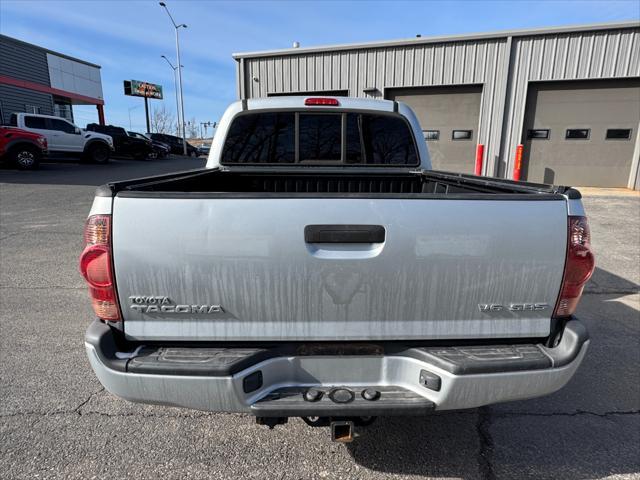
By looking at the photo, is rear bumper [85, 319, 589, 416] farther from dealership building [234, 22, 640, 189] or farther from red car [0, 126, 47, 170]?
red car [0, 126, 47, 170]

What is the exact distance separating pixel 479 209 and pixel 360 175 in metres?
1.88

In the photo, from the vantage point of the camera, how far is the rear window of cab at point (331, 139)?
3.65 metres

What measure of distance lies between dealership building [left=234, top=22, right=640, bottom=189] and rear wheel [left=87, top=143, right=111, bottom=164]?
454 inches

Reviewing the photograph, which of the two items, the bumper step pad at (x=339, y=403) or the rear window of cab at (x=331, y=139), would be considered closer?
the bumper step pad at (x=339, y=403)

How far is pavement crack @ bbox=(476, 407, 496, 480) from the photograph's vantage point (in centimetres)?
215

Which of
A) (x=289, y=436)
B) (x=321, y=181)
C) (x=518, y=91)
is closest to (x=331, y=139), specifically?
(x=321, y=181)

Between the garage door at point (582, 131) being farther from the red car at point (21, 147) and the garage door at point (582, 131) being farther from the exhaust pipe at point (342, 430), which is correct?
the red car at point (21, 147)

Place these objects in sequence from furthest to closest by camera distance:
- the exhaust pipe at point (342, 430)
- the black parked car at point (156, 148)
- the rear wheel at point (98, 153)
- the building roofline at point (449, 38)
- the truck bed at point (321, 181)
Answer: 1. the black parked car at point (156, 148)
2. the rear wheel at point (98, 153)
3. the building roofline at point (449, 38)
4. the truck bed at point (321, 181)
5. the exhaust pipe at point (342, 430)

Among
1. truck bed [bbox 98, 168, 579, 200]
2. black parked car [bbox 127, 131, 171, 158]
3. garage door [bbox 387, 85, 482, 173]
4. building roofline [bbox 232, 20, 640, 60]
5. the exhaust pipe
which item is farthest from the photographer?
black parked car [bbox 127, 131, 171, 158]

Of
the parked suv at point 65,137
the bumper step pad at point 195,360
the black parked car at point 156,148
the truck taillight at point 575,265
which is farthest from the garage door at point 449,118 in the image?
the black parked car at point 156,148

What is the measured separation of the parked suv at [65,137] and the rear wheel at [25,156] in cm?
84

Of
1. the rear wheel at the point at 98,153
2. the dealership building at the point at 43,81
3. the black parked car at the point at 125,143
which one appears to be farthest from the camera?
the black parked car at the point at 125,143

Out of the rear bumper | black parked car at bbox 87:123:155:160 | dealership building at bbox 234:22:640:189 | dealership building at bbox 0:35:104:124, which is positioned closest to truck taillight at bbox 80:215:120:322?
the rear bumper

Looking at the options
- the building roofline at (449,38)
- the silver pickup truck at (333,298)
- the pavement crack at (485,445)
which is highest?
the building roofline at (449,38)
